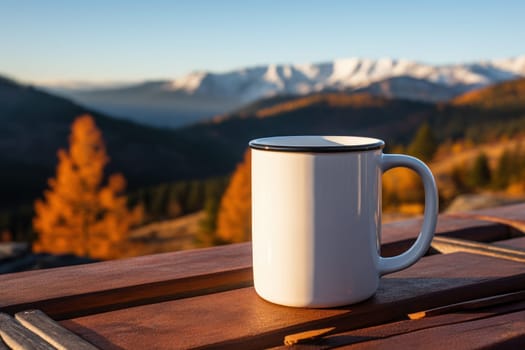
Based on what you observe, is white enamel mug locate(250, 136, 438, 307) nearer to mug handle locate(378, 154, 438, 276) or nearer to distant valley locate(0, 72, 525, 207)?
mug handle locate(378, 154, 438, 276)

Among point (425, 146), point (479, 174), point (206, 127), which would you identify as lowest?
point (479, 174)

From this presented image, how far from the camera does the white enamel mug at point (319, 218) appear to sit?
713mm

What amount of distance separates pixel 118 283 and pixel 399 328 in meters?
0.42

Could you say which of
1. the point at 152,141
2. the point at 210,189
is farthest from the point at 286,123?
the point at 210,189

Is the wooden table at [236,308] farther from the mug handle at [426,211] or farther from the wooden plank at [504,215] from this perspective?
the wooden plank at [504,215]

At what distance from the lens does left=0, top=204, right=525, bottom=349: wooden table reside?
0.64 m

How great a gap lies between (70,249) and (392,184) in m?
21.2

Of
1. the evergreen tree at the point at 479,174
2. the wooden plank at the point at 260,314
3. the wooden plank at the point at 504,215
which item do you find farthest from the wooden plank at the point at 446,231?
the evergreen tree at the point at 479,174

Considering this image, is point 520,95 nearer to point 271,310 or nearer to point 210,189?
point 210,189

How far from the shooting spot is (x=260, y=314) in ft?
2.37

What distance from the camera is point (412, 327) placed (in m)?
0.68

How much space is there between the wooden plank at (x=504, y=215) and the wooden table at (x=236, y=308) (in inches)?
9.7

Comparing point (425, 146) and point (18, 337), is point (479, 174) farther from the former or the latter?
point (18, 337)

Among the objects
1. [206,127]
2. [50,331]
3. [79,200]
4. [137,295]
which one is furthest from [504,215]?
[206,127]
